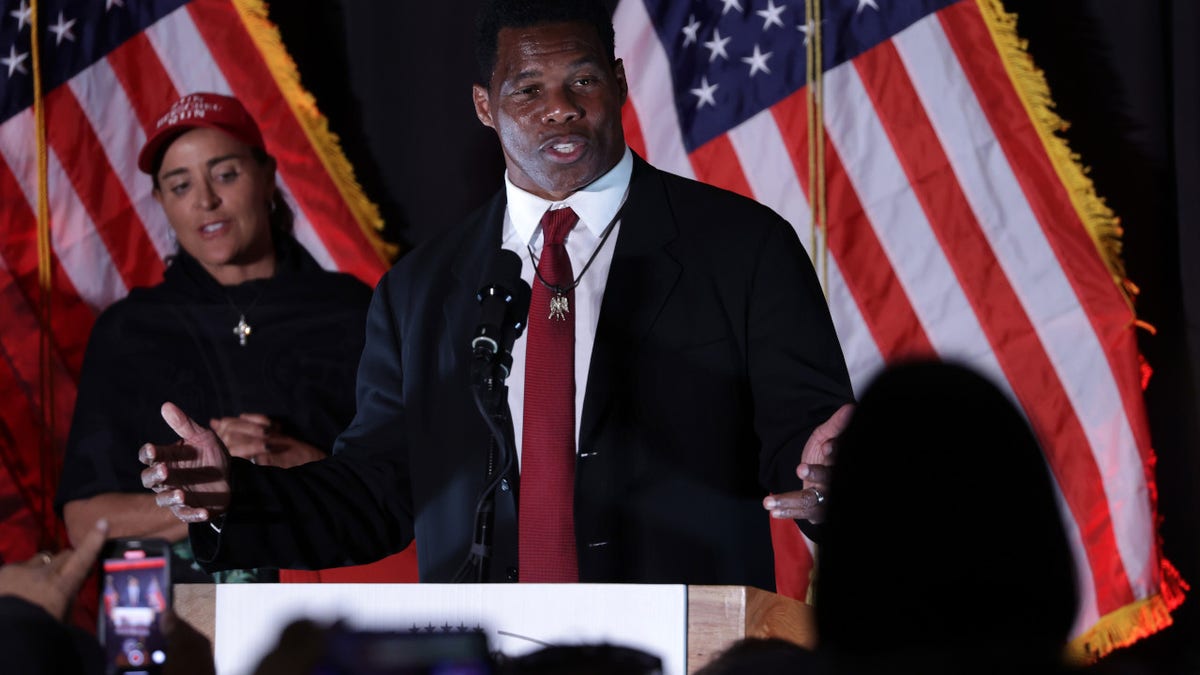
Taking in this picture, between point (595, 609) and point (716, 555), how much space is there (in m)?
0.86

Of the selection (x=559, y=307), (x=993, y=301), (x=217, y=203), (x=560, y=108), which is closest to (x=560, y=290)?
(x=559, y=307)

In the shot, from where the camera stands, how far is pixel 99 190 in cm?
389

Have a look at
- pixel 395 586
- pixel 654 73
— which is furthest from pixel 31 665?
pixel 654 73

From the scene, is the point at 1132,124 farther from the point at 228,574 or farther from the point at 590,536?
the point at 228,574

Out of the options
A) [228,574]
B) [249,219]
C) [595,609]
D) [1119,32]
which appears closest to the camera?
[595,609]

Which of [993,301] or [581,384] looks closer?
[581,384]

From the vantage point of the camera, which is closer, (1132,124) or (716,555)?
(716,555)

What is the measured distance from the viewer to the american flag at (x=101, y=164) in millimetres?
3797

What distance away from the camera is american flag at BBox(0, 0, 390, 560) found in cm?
380

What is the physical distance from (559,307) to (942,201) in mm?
1346

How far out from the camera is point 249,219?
367cm

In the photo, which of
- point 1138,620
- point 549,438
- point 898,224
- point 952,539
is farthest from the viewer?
point 898,224

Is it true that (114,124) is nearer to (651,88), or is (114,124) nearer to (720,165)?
(651,88)

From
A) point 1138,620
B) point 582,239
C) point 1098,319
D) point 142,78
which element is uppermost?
point 142,78
